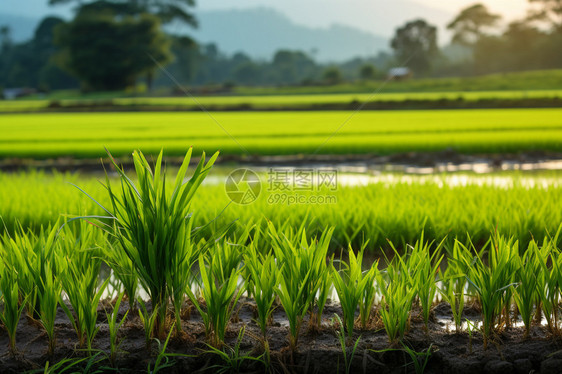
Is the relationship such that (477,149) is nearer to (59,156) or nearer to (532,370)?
(59,156)

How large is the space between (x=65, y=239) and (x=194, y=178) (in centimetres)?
91

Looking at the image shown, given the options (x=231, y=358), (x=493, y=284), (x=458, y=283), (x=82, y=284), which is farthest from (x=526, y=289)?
(x=82, y=284)

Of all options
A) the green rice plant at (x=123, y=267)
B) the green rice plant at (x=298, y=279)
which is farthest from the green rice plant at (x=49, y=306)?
the green rice plant at (x=298, y=279)

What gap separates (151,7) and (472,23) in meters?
32.0

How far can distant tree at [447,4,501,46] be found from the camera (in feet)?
189

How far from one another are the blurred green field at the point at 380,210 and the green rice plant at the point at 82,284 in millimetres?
1010

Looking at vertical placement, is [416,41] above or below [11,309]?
above

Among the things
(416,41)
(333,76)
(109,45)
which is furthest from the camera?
(416,41)

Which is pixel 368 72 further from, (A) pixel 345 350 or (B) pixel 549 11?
(A) pixel 345 350

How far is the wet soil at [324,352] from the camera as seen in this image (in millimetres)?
2369

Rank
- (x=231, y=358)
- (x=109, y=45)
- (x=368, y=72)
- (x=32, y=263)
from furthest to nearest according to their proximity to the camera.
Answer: (x=368, y=72)
(x=109, y=45)
(x=32, y=263)
(x=231, y=358)

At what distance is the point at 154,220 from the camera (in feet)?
7.97

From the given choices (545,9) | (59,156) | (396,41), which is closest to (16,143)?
(59,156)

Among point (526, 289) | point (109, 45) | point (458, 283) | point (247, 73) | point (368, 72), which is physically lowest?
point (458, 283)
